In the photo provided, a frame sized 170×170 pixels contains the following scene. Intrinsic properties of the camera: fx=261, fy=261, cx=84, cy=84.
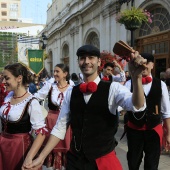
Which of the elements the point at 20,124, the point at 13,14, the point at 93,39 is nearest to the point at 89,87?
the point at 20,124

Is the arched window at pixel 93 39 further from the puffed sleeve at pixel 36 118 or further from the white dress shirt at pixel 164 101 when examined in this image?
the puffed sleeve at pixel 36 118

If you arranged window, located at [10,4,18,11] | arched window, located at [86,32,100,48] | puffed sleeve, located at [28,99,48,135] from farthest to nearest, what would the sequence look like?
1. window, located at [10,4,18,11]
2. arched window, located at [86,32,100,48]
3. puffed sleeve, located at [28,99,48,135]

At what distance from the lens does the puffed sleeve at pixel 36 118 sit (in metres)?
2.68

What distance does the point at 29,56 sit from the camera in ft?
37.2

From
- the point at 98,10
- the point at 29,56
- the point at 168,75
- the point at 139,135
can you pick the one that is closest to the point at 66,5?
the point at 98,10

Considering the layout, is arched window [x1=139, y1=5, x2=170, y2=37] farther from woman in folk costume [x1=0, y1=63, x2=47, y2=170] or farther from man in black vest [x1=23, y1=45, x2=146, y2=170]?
man in black vest [x1=23, y1=45, x2=146, y2=170]

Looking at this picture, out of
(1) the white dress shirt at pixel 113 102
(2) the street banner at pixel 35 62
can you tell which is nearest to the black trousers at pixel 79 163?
(1) the white dress shirt at pixel 113 102

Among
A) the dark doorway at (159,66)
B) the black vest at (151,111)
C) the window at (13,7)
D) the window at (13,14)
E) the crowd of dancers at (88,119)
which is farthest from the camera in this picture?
the window at (13,7)

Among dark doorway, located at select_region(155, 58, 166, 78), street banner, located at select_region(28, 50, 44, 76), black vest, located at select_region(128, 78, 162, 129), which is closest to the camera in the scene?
black vest, located at select_region(128, 78, 162, 129)

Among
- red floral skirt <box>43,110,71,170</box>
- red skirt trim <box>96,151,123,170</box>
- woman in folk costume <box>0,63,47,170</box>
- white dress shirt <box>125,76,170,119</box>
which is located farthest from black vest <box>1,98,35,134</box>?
red floral skirt <box>43,110,71,170</box>

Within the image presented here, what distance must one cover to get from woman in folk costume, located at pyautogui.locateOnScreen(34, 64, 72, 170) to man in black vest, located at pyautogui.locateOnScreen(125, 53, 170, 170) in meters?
1.40

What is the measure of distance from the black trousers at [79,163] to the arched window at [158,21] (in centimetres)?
1027

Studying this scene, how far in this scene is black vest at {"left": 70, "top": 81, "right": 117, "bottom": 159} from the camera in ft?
7.17

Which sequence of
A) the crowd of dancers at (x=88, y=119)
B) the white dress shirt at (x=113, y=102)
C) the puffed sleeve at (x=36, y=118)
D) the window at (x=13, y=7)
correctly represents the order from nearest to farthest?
the white dress shirt at (x=113, y=102) → the crowd of dancers at (x=88, y=119) → the puffed sleeve at (x=36, y=118) → the window at (x=13, y=7)
